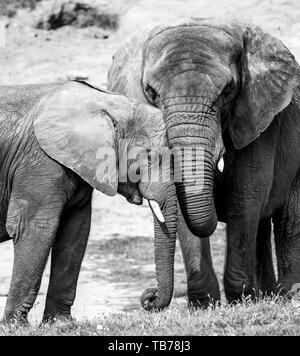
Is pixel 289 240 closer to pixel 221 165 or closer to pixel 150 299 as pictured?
pixel 221 165

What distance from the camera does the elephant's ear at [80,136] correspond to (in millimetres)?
10047

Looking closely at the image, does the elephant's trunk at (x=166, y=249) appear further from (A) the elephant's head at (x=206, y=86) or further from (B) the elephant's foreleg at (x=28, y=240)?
(B) the elephant's foreleg at (x=28, y=240)

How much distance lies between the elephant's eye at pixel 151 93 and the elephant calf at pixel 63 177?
387mm

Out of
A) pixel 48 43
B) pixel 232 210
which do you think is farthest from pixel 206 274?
pixel 48 43

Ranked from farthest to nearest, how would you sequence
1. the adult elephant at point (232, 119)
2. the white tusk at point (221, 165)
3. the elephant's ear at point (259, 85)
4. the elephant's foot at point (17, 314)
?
the elephant's ear at point (259, 85) < the white tusk at point (221, 165) < the adult elephant at point (232, 119) < the elephant's foot at point (17, 314)

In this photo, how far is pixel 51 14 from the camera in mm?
24109

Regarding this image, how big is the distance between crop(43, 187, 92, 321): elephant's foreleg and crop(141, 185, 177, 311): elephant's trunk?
A: 608mm

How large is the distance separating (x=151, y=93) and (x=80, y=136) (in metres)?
0.88

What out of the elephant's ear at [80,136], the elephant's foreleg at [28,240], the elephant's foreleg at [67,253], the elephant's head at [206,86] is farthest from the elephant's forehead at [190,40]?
the elephant's foreleg at [28,240]

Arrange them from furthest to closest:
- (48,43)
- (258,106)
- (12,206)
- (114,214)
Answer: (48,43) < (114,214) < (258,106) < (12,206)

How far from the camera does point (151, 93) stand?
1071 cm
